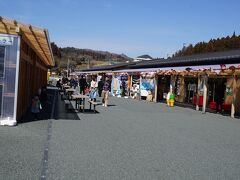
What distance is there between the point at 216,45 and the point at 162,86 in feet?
189

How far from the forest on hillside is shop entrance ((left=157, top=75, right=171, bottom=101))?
47.3 meters

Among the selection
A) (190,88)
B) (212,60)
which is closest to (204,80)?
(212,60)

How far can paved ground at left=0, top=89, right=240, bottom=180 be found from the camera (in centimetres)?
668

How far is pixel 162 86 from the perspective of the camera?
31.6 m

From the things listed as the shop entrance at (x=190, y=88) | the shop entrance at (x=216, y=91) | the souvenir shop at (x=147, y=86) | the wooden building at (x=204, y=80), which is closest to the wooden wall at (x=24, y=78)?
the wooden building at (x=204, y=80)

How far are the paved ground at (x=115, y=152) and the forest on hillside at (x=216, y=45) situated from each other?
220ft

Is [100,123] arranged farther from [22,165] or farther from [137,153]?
[22,165]

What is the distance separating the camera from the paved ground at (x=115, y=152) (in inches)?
263

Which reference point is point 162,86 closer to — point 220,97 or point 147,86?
point 147,86

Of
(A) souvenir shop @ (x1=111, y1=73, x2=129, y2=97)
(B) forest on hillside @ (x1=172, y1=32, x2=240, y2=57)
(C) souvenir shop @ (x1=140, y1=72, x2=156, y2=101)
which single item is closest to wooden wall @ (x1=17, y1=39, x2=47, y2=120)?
(C) souvenir shop @ (x1=140, y1=72, x2=156, y2=101)

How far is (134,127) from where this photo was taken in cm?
1309

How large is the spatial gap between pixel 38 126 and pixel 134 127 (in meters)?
3.29

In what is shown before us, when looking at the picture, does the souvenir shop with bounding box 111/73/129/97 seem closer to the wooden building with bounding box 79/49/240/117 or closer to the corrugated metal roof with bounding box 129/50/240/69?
the wooden building with bounding box 79/49/240/117

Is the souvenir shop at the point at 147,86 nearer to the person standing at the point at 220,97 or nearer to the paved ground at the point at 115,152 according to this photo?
the person standing at the point at 220,97
